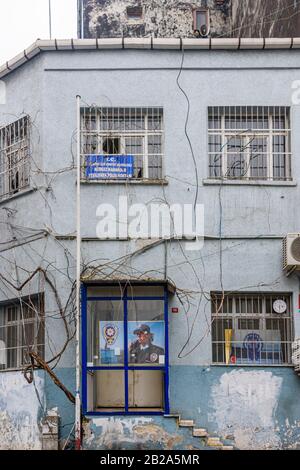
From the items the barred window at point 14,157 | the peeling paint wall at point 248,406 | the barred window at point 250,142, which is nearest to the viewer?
the peeling paint wall at point 248,406

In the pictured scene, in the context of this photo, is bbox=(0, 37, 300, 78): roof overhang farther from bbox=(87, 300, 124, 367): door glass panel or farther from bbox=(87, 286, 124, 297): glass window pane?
bbox=(87, 300, 124, 367): door glass panel

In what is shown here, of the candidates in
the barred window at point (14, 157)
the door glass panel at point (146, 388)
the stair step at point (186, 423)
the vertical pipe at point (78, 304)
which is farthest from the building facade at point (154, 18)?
the stair step at point (186, 423)

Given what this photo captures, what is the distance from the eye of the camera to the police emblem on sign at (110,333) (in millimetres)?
15703

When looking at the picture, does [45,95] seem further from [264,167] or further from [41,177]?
[264,167]

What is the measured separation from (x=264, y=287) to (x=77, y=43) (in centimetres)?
579

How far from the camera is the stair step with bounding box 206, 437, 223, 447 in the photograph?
15391mm

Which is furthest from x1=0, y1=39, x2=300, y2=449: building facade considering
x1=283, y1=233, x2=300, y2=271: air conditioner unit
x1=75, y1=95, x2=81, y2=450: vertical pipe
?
x1=283, y1=233, x2=300, y2=271: air conditioner unit

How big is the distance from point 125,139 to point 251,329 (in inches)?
170

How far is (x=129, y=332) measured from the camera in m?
15.7

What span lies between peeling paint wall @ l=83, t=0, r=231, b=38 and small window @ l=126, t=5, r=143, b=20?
9 centimetres

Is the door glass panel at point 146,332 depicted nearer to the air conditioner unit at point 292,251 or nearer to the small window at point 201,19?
the air conditioner unit at point 292,251

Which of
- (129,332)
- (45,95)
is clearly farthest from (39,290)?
(45,95)

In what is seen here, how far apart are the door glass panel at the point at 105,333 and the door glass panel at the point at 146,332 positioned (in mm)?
183

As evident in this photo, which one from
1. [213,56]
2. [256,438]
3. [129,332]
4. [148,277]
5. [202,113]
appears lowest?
[256,438]
